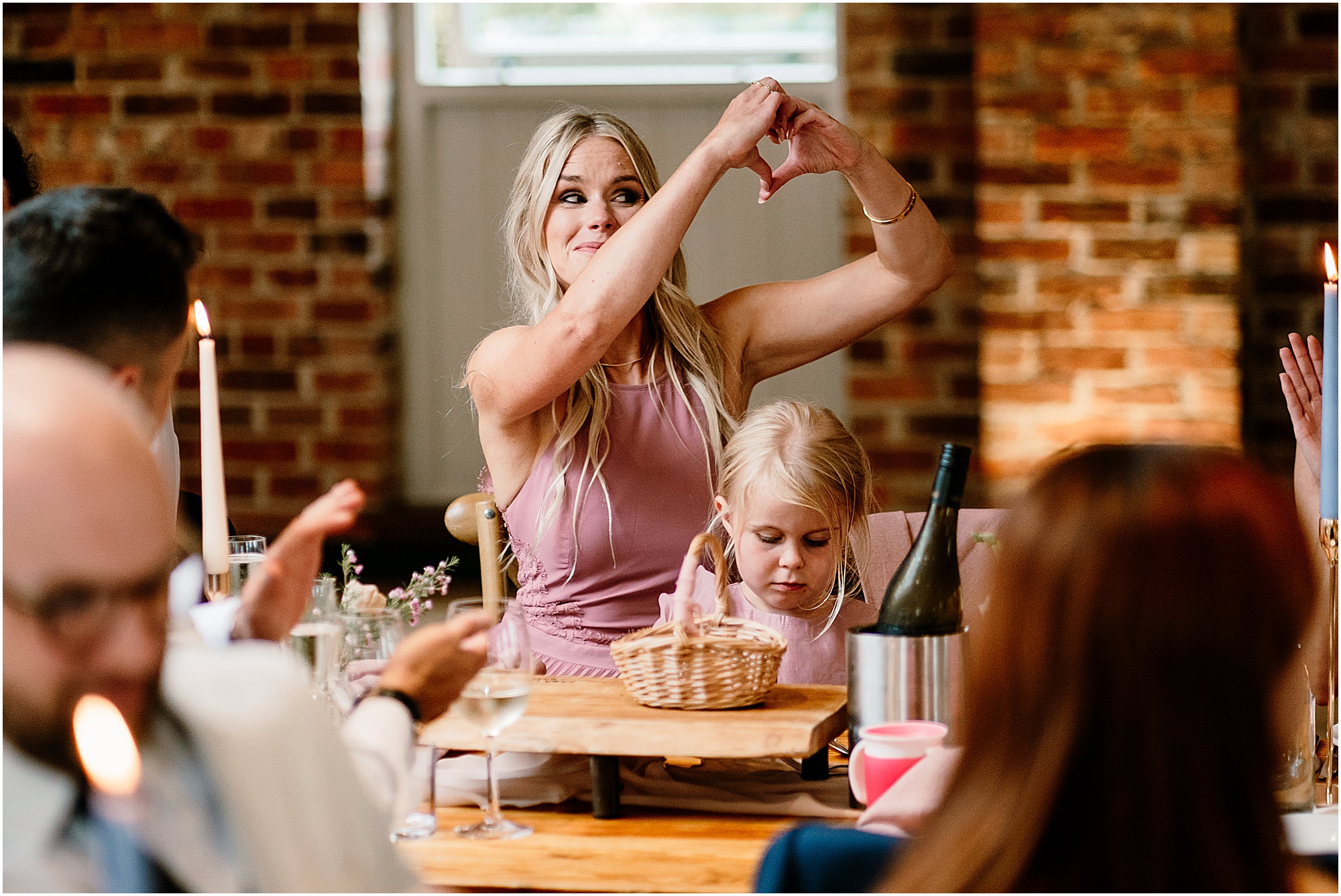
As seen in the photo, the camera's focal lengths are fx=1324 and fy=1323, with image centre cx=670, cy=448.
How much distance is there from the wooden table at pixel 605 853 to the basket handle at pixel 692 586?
172mm

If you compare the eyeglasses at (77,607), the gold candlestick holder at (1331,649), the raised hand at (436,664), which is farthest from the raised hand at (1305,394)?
the eyeglasses at (77,607)

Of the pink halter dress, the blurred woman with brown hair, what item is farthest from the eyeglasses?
the pink halter dress

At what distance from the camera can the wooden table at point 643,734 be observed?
1149 mm

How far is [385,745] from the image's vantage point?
0.80 meters

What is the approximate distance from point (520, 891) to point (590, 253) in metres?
1.07

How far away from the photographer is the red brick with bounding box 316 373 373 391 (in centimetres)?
294

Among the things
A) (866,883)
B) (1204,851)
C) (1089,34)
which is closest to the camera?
(1204,851)

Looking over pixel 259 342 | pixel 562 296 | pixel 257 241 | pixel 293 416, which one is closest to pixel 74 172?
pixel 257 241

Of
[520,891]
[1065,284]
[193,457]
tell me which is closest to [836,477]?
[520,891]

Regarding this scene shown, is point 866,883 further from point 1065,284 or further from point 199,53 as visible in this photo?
point 199,53

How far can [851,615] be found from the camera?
1.74m

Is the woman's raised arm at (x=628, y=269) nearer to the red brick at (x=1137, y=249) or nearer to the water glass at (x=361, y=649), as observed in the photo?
the water glass at (x=361, y=649)

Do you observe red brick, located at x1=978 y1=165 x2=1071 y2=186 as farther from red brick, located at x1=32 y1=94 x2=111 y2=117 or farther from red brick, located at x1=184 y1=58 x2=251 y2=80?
red brick, located at x1=32 y1=94 x2=111 y2=117

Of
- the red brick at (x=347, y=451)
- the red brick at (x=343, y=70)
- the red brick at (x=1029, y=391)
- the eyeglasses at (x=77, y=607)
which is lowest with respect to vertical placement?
the eyeglasses at (x=77, y=607)
